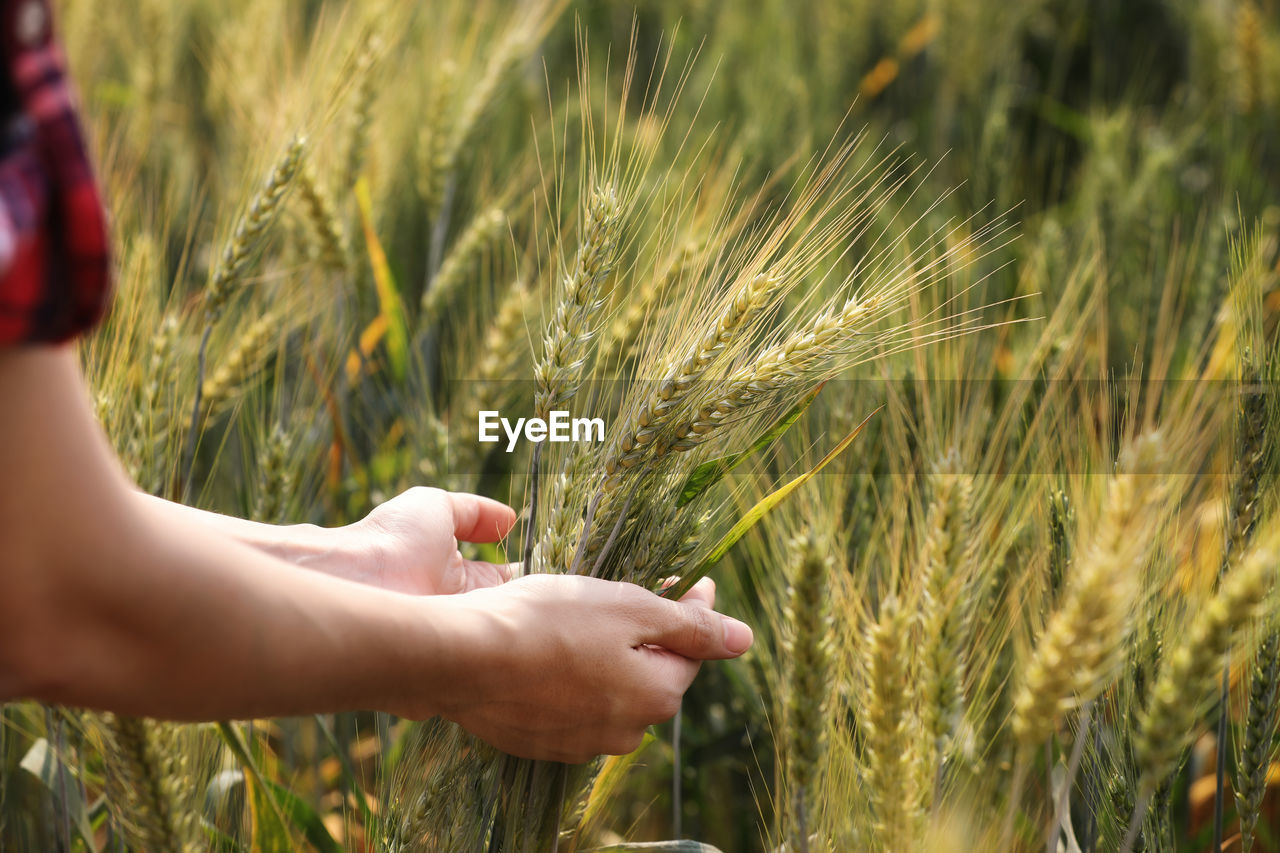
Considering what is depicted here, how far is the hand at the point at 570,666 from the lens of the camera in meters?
0.63

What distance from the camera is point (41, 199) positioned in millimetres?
355

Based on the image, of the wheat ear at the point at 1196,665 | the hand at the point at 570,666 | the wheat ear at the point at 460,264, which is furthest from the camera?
the wheat ear at the point at 460,264

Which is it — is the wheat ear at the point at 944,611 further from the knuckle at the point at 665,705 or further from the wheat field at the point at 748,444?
the knuckle at the point at 665,705

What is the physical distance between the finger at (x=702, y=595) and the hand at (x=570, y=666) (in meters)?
0.02

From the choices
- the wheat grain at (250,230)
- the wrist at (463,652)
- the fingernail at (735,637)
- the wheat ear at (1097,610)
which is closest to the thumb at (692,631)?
the fingernail at (735,637)

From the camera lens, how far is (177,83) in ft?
7.05

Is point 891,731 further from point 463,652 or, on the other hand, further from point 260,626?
point 260,626

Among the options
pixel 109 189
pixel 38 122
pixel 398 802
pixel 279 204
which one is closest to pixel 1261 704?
pixel 398 802

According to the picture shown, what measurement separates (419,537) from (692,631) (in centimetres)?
29

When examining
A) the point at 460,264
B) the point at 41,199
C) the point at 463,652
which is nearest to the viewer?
the point at 41,199

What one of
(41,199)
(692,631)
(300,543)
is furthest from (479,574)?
(41,199)

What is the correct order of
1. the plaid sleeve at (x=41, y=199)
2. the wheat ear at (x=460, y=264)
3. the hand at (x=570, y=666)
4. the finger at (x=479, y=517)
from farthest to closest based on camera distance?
the wheat ear at (x=460, y=264)
the finger at (x=479, y=517)
the hand at (x=570, y=666)
the plaid sleeve at (x=41, y=199)

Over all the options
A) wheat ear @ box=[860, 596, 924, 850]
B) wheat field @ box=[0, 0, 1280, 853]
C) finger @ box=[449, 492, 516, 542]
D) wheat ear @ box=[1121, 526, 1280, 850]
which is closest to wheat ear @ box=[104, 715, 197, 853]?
wheat field @ box=[0, 0, 1280, 853]

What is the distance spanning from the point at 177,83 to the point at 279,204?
1497mm
